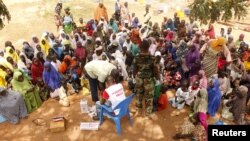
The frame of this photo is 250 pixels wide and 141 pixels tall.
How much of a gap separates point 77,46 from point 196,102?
4.14 m

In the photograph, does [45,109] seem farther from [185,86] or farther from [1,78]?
[185,86]

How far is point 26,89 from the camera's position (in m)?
8.00

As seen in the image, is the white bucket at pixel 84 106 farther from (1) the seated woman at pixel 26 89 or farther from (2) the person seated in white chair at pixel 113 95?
(1) the seated woman at pixel 26 89

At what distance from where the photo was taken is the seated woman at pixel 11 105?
7.64 metres

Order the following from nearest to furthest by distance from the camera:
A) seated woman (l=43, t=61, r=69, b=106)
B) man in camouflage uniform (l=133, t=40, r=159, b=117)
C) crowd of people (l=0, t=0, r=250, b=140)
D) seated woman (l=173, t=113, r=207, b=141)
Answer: seated woman (l=173, t=113, r=207, b=141) → man in camouflage uniform (l=133, t=40, r=159, b=117) → crowd of people (l=0, t=0, r=250, b=140) → seated woman (l=43, t=61, r=69, b=106)

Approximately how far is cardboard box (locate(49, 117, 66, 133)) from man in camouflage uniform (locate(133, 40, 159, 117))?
1.88 meters

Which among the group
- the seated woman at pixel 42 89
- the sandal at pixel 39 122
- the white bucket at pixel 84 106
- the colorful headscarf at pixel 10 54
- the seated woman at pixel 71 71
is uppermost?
the colorful headscarf at pixel 10 54

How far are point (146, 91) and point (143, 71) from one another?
1.66ft

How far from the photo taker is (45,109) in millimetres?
8227

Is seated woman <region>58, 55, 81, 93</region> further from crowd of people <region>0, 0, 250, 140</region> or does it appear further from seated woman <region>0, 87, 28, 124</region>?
seated woman <region>0, 87, 28, 124</region>

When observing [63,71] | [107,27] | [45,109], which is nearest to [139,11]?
[107,27]

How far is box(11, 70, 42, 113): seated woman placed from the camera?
7.82m

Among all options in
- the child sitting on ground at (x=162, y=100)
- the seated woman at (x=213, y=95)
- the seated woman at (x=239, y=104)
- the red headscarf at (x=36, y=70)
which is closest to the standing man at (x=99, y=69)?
the child sitting on ground at (x=162, y=100)

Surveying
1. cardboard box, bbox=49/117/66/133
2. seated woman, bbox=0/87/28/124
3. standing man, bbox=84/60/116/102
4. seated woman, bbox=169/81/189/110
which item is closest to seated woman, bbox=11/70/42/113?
seated woman, bbox=0/87/28/124
